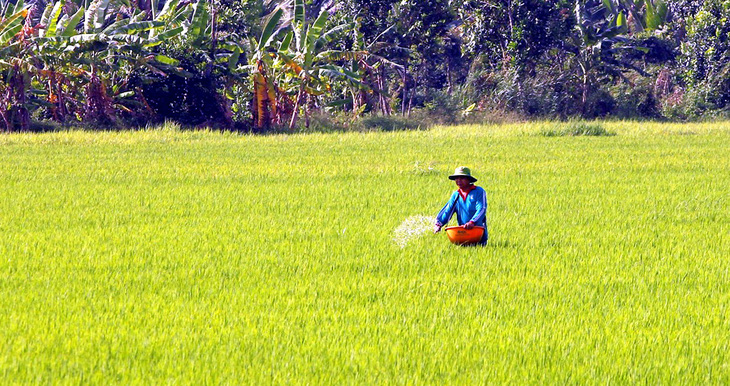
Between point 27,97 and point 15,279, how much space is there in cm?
1660

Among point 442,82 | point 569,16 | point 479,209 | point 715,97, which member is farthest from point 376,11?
point 479,209

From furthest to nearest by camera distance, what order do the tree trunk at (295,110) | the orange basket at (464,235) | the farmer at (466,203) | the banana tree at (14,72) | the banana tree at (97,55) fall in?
the tree trunk at (295,110) < the banana tree at (14,72) < the banana tree at (97,55) < the orange basket at (464,235) < the farmer at (466,203)

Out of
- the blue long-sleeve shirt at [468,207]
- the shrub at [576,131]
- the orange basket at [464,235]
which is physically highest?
the blue long-sleeve shirt at [468,207]

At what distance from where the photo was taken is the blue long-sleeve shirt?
22.3 ft

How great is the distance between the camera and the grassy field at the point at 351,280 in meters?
4.25

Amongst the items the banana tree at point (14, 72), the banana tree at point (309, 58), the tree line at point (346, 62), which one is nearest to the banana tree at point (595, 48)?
the tree line at point (346, 62)

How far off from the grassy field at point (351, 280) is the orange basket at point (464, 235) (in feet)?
0.28

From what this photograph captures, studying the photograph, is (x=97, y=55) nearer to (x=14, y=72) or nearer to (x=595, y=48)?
(x=14, y=72)

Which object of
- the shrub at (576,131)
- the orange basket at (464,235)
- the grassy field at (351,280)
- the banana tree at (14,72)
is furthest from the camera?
the shrub at (576,131)

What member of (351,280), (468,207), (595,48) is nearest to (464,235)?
(468,207)

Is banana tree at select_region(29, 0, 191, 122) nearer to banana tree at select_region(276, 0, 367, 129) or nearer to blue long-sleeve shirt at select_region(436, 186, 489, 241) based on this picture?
banana tree at select_region(276, 0, 367, 129)

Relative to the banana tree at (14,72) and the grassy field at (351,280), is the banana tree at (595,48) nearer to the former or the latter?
the banana tree at (14,72)

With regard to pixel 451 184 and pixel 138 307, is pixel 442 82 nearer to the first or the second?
pixel 451 184

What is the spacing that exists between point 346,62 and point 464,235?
21592 millimetres
